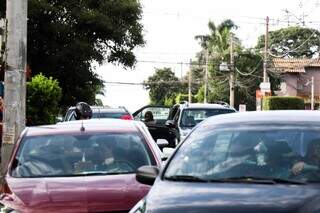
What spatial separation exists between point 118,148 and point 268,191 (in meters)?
2.78

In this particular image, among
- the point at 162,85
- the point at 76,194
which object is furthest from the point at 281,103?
the point at 162,85

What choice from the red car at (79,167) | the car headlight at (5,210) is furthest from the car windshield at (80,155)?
the car headlight at (5,210)

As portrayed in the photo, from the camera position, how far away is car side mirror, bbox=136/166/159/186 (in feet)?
19.6

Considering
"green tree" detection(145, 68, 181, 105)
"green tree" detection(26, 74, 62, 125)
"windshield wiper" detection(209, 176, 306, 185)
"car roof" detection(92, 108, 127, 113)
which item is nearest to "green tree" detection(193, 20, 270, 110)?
"green tree" detection(145, 68, 181, 105)

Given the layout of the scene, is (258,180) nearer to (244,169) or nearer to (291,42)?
(244,169)

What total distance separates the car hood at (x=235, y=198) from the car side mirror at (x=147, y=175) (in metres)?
0.75

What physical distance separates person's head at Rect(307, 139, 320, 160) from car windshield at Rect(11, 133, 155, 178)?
81.8 inches

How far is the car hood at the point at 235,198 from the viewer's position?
461cm

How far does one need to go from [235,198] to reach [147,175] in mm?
1361

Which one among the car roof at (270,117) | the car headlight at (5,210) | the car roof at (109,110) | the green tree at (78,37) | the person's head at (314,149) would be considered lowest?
the car headlight at (5,210)

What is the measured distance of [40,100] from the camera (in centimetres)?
2069

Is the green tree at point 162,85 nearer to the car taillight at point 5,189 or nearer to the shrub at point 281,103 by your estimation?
the shrub at point 281,103

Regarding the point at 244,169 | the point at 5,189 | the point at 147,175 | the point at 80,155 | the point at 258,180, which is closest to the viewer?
the point at 258,180

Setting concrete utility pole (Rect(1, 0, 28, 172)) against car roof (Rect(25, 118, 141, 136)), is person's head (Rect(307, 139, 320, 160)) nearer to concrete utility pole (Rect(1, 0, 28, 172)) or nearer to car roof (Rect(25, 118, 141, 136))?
car roof (Rect(25, 118, 141, 136))
